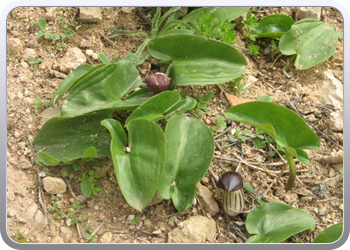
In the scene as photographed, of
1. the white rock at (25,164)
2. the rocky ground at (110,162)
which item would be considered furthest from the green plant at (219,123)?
the white rock at (25,164)

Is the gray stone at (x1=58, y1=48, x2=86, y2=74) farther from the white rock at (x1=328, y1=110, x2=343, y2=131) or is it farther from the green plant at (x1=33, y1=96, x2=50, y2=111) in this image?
the white rock at (x1=328, y1=110, x2=343, y2=131)

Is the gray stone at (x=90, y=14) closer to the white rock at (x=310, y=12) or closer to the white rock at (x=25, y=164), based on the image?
the white rock at (x=25, y=164)

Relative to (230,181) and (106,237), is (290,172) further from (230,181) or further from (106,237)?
(106,237)

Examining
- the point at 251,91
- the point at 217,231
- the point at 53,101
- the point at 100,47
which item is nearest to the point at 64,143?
the point at 53,101

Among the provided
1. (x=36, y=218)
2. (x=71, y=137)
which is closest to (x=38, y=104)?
(x=71, y=137)

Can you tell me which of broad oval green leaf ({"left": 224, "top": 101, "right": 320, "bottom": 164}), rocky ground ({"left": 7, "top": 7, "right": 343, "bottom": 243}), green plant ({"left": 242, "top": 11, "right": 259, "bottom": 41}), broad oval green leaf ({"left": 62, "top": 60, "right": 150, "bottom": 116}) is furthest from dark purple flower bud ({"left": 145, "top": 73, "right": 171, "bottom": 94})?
green plant ({"left": 242, "top": 11, "right": 259, "bottom": 41})

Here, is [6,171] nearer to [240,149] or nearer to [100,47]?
[100,47]

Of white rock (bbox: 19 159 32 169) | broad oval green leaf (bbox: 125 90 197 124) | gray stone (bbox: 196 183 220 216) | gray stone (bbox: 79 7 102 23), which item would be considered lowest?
gray stone (bbox: 196 183 220 216)
